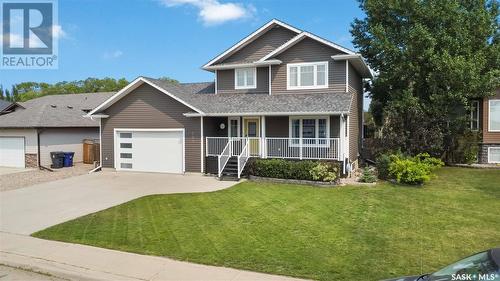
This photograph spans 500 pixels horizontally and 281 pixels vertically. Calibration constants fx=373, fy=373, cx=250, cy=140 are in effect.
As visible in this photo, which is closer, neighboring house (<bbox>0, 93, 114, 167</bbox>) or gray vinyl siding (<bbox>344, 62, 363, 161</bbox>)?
gray vinyl siding (<bbox>344, 62, 363, 161</bbox>)

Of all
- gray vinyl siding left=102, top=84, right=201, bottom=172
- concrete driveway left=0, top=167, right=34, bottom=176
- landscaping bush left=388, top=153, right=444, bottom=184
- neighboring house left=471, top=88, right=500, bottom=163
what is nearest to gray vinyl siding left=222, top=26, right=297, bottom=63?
gray vinyl siding left=102, top=84, right=201, bottom=172

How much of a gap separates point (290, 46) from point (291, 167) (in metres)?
6.91

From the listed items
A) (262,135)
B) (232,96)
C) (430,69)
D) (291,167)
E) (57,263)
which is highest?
(430,69)

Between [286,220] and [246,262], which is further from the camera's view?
[286,220]

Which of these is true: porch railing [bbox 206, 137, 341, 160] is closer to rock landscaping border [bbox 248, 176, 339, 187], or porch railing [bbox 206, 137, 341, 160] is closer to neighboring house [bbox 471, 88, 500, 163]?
rock landscaping border [bbox 248, 176, 339, 187]

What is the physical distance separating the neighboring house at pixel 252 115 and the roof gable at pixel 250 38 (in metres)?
0.06

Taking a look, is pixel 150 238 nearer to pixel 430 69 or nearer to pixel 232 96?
pixel 232 96

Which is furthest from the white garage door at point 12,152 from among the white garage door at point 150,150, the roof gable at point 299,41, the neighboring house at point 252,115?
the roof gable at point 299,41

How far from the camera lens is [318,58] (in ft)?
63.1

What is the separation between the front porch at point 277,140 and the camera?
17594 mm

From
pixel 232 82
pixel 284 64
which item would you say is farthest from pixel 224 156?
pixel 284 64

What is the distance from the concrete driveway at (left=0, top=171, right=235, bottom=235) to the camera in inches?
429

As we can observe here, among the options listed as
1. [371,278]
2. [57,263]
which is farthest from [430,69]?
[57,263]

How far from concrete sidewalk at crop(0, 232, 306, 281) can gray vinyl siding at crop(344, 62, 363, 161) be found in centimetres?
1364
